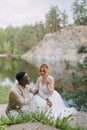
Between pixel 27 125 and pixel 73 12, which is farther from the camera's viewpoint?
pixel 73 12

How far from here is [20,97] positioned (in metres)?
6.57

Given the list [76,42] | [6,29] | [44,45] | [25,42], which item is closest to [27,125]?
[76,42]

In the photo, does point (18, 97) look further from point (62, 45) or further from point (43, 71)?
point (62, 45)

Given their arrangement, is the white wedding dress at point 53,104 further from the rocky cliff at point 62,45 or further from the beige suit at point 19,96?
the rocky cliff at point 62,45

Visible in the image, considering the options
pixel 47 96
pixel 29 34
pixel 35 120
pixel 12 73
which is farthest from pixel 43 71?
pixel 29 34

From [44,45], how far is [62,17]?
680 centimetres

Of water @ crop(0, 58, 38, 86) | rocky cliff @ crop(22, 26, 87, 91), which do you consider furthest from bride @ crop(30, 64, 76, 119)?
rocky cliff @ crop(22, 26, 87, 91)

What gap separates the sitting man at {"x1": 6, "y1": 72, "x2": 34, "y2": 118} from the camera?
6510 mm

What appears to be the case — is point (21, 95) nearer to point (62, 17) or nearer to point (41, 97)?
point (41, 97)

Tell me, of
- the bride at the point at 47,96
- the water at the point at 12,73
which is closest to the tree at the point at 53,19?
the water at the point at 12,73

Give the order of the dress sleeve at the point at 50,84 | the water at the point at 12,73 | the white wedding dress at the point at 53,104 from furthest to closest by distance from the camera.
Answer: the water at the point at 12,73 → the dress sleeve at the point at 50,84 → the white wedding dress at the point at 53,104

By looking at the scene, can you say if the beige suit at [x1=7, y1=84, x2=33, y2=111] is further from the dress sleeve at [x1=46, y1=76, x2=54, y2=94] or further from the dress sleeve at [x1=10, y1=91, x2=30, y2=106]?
the dress sleeve at [x1=46, y1=76, x2=54, y2=94]

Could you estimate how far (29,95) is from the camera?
22.2 ft

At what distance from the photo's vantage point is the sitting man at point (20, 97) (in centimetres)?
651
